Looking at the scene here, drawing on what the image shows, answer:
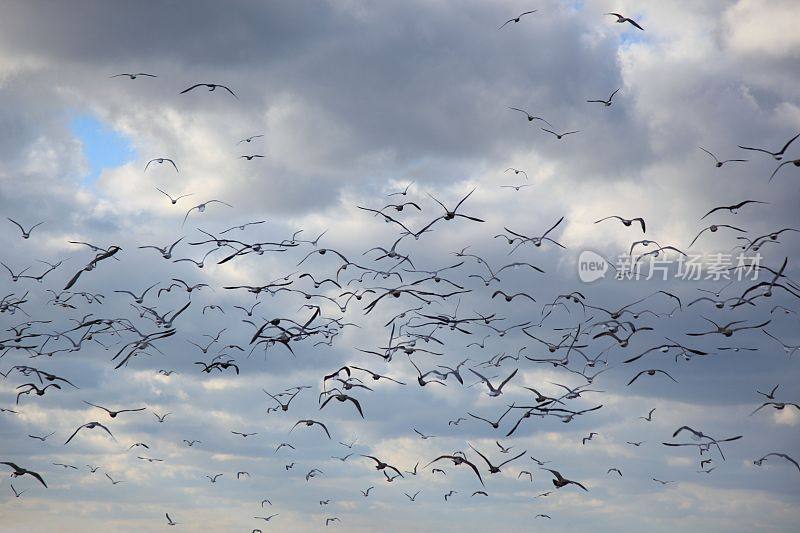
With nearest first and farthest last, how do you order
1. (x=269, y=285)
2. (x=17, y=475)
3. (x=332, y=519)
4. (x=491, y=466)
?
(x=17, y=475) < (x=491, y=466) < (x=269, y=285) < (x=332, y=519)

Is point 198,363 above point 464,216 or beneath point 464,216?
beneath

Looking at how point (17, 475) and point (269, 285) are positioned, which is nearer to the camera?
point (17, 475)

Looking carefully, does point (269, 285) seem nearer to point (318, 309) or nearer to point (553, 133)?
point (318, 309)

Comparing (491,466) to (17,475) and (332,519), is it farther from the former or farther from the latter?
(332,519)

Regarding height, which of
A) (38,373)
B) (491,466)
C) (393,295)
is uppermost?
(393,295)

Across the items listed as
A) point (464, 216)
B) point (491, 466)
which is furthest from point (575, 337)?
point (464, 216)

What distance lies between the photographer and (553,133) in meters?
60.6

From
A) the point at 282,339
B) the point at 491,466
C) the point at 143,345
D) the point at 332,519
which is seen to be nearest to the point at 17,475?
the point at 143,345

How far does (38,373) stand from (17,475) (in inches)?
592

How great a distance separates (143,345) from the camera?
2315 inches

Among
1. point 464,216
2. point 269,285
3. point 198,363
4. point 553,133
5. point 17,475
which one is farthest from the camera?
point 198,363

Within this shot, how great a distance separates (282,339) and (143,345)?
30.0 ft

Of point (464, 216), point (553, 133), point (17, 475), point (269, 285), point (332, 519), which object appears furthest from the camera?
point (332, 519)

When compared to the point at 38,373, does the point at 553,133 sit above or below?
above
